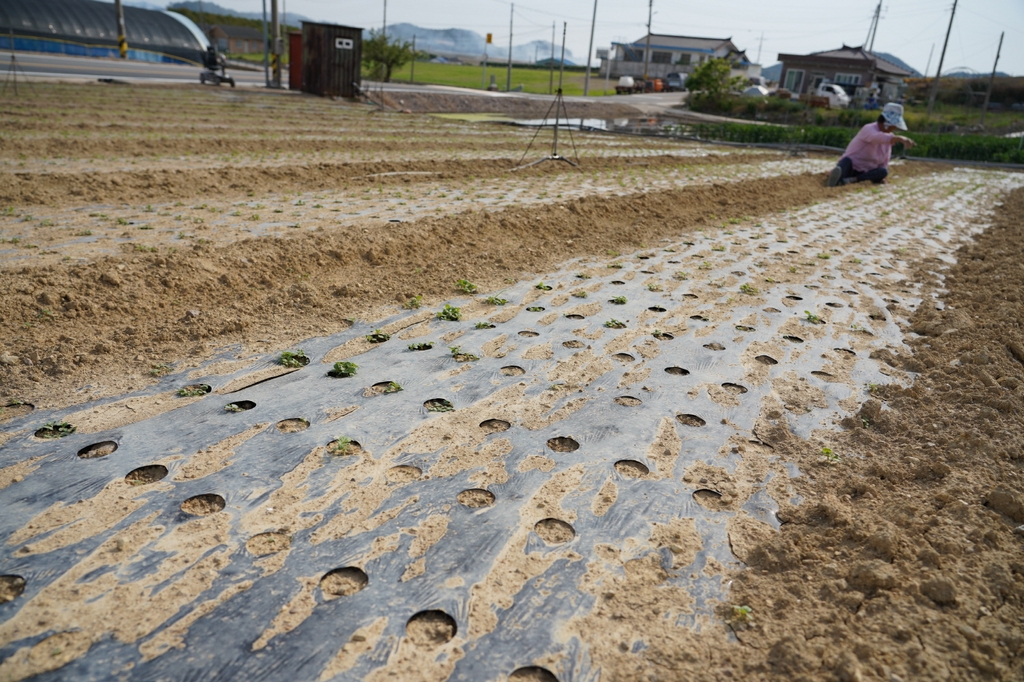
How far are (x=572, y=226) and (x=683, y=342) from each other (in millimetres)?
3366

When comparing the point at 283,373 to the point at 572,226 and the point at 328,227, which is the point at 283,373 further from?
the point at 572,226

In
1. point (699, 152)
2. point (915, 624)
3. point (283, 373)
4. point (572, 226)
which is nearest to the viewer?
point (915, 624)

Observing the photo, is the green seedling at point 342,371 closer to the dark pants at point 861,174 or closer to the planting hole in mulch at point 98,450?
the planting hole in mulch at point 98,450

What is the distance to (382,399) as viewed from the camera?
133 inches

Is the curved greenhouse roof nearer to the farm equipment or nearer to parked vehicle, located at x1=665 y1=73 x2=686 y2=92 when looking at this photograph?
the farm equipment

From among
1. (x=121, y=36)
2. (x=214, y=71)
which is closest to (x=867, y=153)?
(x=214, y=71)

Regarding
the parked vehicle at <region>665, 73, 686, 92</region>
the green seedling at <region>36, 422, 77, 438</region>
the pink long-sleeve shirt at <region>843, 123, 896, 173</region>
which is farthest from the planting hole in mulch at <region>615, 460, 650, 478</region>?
the parked vehicle at <region>665, 73, 686, 92</region>

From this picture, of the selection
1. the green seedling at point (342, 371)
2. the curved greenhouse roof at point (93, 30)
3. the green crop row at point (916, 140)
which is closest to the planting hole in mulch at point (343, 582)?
the green seedling at point (342, 371)

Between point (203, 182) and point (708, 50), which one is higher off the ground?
point (708, 50)

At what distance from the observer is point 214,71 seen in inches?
1116

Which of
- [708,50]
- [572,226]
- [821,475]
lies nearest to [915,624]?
[821,475]

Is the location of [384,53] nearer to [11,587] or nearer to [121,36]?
[121,36]

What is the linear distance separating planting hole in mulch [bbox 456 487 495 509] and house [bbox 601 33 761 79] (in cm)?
7369

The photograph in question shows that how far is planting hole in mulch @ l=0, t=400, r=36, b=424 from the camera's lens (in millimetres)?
2990
